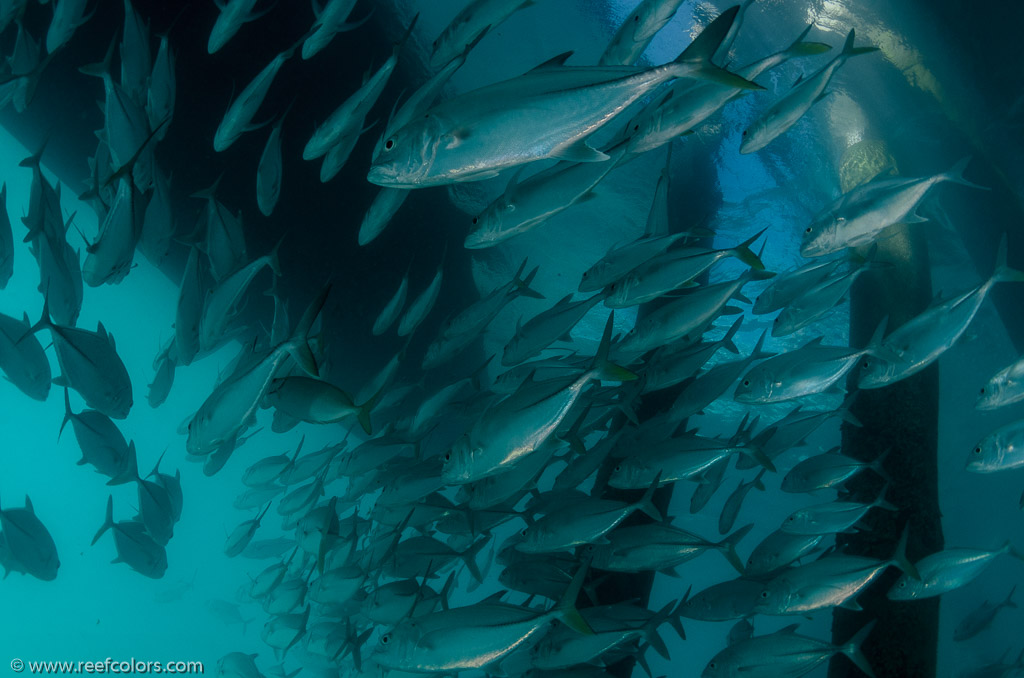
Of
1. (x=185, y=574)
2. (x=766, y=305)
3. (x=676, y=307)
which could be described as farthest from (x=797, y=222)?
Answer: (x=185, y=574)

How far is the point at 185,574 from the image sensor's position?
196ft

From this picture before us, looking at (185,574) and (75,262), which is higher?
(75,262)

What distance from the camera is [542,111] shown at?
1.75m

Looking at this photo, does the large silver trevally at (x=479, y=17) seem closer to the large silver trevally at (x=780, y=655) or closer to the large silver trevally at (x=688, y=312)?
the large silver trevally at (x=688, y=312)

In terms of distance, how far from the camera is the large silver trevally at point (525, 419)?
250 centimetres

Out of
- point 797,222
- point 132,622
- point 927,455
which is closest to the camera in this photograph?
point 927,455

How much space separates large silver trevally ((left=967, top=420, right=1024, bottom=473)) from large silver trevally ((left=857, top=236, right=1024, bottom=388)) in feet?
4.02

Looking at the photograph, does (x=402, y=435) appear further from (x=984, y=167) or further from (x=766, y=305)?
(x=984, y=167)

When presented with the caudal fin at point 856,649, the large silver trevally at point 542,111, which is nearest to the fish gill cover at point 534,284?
the large silver trevally at point 542,111

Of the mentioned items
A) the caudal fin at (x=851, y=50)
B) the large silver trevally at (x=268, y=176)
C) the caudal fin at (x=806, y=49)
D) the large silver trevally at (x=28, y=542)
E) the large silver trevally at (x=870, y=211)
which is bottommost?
the large silver trevally at (x=28, y=542)

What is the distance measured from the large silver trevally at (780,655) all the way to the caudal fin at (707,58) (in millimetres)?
3607

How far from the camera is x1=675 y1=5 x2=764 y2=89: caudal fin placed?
1.75m

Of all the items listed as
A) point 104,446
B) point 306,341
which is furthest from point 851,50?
point 104,446

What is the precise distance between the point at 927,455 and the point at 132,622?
261ft
